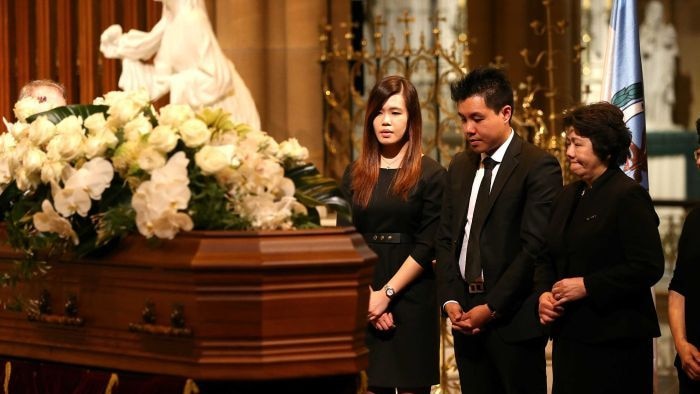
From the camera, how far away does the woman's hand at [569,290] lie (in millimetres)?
4430

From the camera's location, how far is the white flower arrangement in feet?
10.1

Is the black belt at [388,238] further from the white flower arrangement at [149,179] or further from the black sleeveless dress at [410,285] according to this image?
the white flower arrangement at [149,179]

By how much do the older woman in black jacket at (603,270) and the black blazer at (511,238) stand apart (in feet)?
0.37

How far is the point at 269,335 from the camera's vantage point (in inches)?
117

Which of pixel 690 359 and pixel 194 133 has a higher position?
pixel 194 133

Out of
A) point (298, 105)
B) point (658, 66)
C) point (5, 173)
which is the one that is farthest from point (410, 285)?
point (658, 66)

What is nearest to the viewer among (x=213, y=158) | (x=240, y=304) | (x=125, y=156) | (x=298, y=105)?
(x=240, y=304)

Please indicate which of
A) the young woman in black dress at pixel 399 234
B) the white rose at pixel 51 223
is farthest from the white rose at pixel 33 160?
the young woman in black dress at pixel 399 234

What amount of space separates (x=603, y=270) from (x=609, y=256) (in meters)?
0.06

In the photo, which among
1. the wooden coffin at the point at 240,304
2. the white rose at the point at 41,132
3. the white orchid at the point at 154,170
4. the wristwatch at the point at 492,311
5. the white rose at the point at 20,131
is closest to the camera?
the wooden coffin at the point at 240,304

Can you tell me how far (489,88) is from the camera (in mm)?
4781

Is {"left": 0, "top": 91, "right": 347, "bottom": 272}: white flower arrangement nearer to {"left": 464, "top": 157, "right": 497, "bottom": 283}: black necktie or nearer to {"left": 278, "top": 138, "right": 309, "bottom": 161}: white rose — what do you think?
{"left": 278, "top": 138, "right": 309, "bottom": 161}: white rose

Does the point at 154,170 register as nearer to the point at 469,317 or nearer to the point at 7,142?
the point at 7,142

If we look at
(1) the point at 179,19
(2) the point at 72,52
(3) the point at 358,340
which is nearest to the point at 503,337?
(3) the point at 358,340
